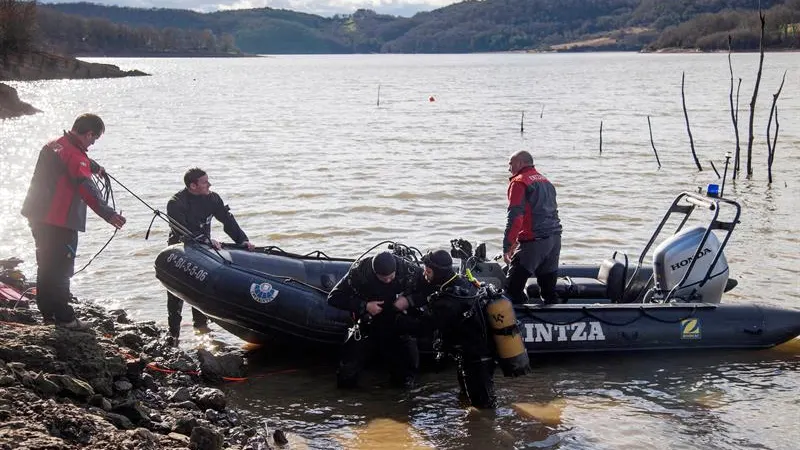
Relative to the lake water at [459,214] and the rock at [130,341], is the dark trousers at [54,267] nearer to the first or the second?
the rock at [130,341]

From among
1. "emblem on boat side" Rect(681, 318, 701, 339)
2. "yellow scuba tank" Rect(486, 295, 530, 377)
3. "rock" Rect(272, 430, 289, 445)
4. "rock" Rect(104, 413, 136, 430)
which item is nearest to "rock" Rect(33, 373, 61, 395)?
"rock" Rect(104, 413, 136, 430)

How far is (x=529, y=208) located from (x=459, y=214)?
25.4 ft

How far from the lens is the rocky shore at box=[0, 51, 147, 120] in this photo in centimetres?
3522

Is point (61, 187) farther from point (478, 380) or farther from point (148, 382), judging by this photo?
point (478, 380)

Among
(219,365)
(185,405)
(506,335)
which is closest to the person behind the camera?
(185,405)

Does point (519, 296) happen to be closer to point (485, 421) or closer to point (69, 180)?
point (485, 421)

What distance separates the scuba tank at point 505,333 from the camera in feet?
21.2

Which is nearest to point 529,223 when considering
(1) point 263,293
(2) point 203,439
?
(1) point 263,293

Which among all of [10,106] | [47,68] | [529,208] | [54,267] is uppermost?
[47,68]

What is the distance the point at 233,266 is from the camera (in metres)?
7.81

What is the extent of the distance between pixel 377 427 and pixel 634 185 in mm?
13525

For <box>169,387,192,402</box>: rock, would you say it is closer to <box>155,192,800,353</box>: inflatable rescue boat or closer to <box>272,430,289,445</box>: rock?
<box>272,430,289,445</box>: rock

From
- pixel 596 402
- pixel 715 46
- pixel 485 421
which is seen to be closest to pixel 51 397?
pixel 485 421

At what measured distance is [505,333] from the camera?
6.48 metres
